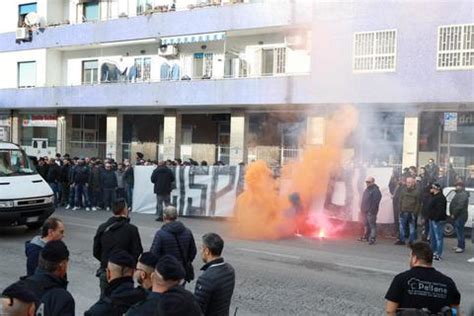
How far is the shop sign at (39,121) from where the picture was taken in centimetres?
3045

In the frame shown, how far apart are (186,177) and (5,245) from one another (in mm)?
6624

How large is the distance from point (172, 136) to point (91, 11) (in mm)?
9625

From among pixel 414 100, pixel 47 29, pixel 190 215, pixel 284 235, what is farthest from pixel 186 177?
pixel 47 29

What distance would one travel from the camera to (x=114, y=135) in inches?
1077

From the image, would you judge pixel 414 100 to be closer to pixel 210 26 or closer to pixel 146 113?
pixel 210 26

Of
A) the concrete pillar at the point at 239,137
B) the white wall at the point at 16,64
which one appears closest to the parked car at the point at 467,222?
the concrete pillar at the point at 239,137

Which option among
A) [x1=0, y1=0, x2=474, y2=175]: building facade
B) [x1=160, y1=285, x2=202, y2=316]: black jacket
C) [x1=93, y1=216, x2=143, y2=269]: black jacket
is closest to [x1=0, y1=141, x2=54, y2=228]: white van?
[x1=93, y1=216, x2=143, y2=269]: black jacket

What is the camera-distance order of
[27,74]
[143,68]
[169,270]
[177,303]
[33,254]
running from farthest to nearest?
[27,74]
[143,68]
[33,254]
[169,270]
[177,303]

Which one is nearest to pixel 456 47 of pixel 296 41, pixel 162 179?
pixel 296 41

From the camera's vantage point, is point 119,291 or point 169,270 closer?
point 169,270

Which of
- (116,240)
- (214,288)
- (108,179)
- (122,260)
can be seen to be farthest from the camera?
(108,179)

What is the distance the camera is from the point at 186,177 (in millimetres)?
16172

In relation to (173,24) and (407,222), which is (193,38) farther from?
(407,222)

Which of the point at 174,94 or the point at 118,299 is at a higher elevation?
the point at 174,94
